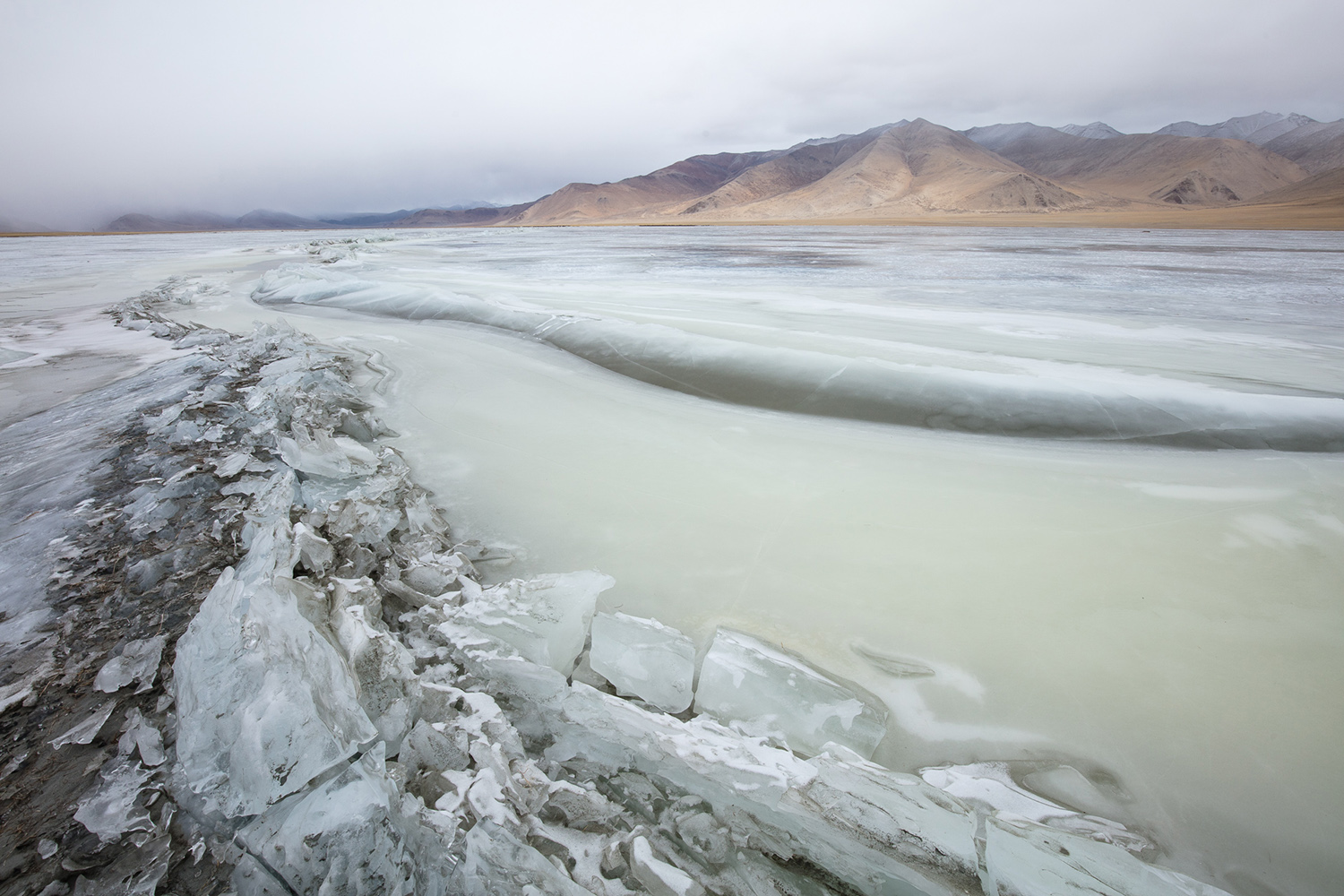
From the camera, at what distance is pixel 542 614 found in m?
1.44

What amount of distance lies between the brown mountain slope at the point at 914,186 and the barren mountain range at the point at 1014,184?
0.22 meters

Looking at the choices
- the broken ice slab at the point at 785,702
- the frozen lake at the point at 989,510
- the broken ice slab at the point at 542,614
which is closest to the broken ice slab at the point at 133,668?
the broken ice slab at the point at 542,614

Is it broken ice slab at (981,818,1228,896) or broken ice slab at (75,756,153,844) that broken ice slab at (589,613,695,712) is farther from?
broken ice slab at (75,756,153,844)

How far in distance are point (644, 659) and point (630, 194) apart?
112598mm

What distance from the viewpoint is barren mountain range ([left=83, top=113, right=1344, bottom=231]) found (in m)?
45.4

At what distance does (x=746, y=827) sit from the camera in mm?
1001

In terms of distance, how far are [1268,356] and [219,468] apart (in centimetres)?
594

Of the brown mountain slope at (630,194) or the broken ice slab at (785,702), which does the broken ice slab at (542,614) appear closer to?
the broken ice slab at (785,702)

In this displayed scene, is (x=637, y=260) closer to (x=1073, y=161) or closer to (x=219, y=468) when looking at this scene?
(x=219, y=468)

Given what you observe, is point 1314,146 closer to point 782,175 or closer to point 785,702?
point 782,175

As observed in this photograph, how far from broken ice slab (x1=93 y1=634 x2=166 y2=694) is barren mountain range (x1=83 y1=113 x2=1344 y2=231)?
3877cm

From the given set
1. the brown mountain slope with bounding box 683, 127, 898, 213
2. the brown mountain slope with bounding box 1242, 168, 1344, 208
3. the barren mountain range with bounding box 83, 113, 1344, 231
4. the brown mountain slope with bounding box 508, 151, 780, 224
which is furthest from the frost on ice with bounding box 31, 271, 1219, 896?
the brown mountain slope with bounding box 508, 151, 780, 224

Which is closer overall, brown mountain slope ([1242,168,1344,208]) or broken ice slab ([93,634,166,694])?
broken ice slab ([93,634,166,694])

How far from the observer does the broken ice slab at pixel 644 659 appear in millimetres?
1315
